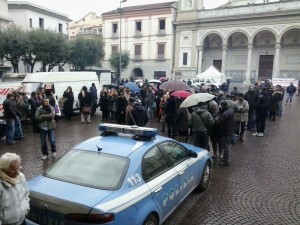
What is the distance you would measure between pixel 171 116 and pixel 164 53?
3680 centimetres

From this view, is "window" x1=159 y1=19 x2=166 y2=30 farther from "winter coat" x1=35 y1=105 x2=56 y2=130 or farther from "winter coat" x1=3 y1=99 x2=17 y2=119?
"winter coat" x1=35 y1=105 x2=56 y2=130

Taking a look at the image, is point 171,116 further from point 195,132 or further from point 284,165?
point 284,165

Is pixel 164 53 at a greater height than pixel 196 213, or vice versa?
pixel 164 53

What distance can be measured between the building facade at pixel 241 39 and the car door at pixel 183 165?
36686 mm

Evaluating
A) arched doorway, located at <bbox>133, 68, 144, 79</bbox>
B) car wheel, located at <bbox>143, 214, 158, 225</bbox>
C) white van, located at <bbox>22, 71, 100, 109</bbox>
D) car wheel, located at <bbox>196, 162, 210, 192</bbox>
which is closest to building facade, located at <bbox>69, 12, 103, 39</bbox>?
arched doorway, located at <bbox>133, 68, 144, 79</bbox>

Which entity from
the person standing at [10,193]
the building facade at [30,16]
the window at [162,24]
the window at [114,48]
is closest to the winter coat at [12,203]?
the person standing at [10,193]

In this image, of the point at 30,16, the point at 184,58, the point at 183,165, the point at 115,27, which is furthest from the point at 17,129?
the point at 115,27

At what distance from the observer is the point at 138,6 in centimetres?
4803

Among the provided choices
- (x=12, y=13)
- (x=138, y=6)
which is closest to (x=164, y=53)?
(x=138, y=6)

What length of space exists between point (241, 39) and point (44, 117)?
40325 mm

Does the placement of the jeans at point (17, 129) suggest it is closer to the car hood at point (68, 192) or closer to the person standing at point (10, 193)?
the car hood at point (68, 192)

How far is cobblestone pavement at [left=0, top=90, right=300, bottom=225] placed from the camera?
5.07 meters

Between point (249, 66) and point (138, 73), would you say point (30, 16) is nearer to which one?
point (138, 73)

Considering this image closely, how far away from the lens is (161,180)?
13.8 ft
